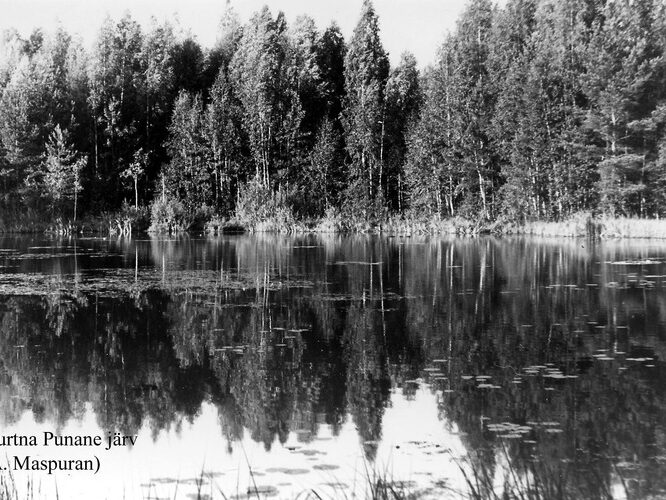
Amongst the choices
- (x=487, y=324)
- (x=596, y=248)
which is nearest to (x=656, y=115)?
(x=596, y=248)

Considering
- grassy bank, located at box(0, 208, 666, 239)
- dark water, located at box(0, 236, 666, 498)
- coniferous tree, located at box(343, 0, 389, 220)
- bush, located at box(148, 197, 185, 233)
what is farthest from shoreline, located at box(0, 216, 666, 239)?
dark water, located at box(0, 236, 666, 498)

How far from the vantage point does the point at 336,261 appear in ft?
86.2

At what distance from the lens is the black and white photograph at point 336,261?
6.57 meters

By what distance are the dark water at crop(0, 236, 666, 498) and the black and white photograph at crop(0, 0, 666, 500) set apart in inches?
2.2

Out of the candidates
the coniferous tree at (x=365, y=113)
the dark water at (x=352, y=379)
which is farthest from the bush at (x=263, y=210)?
the dark water at (x=352, y=379)

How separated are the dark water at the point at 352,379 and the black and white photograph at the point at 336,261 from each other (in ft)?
0.18

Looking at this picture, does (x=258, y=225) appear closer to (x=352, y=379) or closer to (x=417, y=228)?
(x=417, y=228)

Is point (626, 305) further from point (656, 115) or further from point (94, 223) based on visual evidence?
point (94, 223)

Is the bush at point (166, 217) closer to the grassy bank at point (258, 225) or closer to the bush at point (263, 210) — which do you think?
the grassy bank at point (258, 225)

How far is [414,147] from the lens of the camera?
51156 mm

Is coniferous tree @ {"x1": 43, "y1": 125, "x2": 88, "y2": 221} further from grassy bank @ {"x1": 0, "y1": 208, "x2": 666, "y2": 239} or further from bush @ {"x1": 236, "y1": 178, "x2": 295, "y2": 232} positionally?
bush @ {"x1": 236, "y1": 178, "x2": 295, "y2": 232}

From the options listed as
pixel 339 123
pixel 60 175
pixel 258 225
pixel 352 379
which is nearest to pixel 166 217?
pixel 258 225

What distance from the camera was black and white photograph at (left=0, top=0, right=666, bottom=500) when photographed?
6574 millimetres

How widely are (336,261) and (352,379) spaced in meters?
17.1
